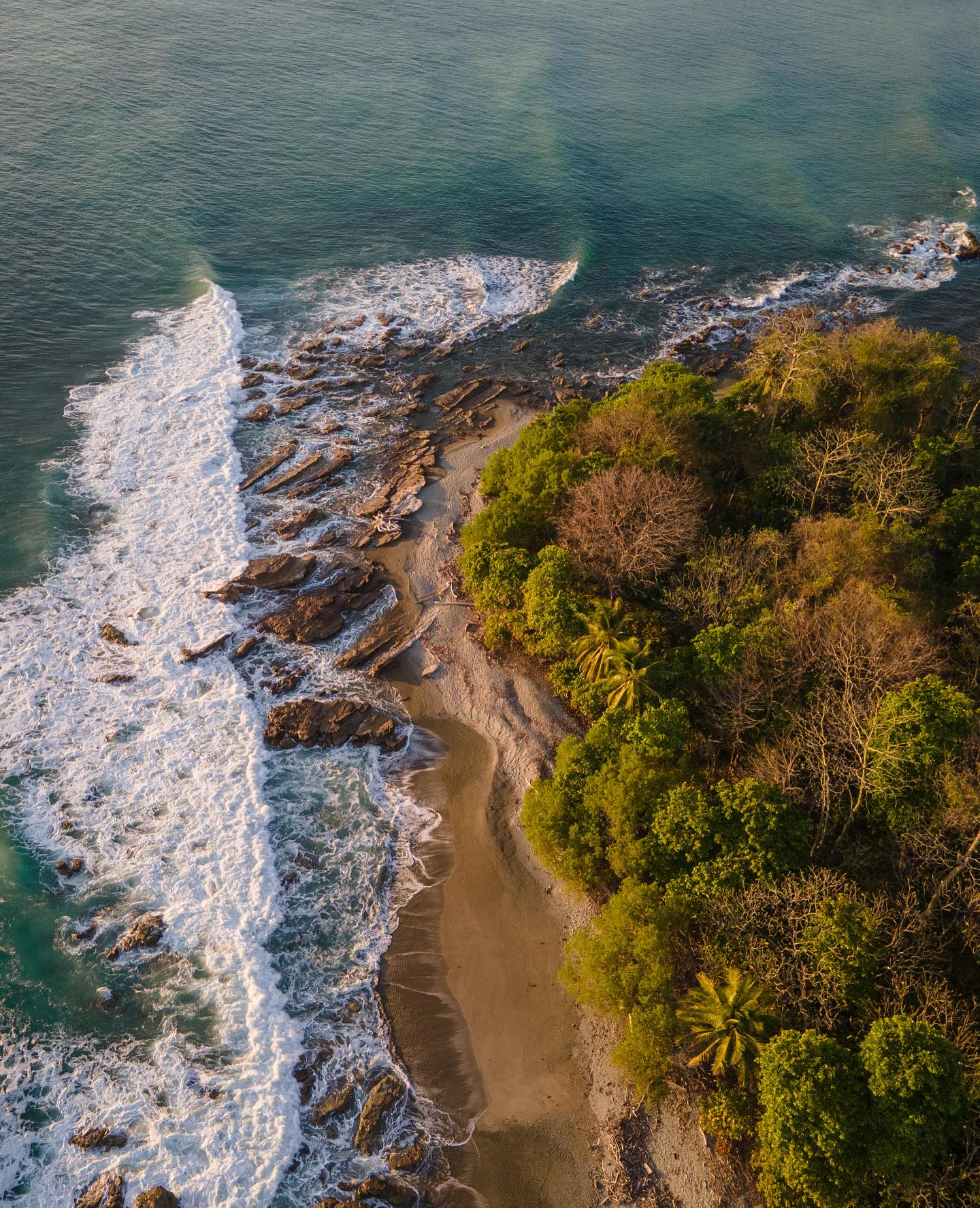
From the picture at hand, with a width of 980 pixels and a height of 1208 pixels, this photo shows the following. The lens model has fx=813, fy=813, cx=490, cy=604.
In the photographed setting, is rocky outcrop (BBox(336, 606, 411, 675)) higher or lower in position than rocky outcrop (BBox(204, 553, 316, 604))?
lower

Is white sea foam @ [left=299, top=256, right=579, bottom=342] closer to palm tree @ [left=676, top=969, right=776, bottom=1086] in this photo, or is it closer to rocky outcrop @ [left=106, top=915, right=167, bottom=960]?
rocky outcrop @ [left=106, top=915, right=167, bottom=960]

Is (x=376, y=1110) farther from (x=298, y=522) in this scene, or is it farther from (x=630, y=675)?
(x=298, y=522)

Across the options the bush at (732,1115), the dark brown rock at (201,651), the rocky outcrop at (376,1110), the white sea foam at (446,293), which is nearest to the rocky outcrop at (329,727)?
the dark brown rock at (201,651)

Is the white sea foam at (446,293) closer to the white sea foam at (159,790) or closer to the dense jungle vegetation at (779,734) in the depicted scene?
the white sea foam at (159,790)

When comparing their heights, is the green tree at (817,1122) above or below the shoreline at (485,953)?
above

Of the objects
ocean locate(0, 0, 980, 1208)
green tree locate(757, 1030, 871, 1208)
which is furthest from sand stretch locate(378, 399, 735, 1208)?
green tree locate(757, 1030, 871, 1208)

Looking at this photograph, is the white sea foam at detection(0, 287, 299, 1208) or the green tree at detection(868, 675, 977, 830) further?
the green tree at detection(868, 675, 977, 830)

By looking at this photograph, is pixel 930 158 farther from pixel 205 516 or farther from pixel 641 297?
pixel 205 516
